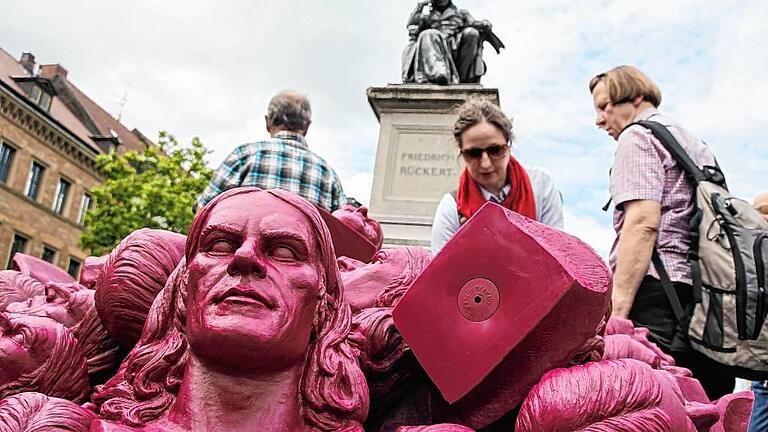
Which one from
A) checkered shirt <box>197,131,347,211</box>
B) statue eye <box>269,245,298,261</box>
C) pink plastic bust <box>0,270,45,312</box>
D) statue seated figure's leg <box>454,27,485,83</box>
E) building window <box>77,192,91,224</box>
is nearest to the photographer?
statue eye <box>269,245,298,261</box>

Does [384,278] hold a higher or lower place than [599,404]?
higher

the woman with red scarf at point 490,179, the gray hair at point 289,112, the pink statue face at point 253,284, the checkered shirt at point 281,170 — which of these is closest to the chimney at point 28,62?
the gray hair at point 289,112

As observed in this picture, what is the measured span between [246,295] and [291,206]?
118 mm

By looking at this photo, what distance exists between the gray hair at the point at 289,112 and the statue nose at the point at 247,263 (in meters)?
2.29

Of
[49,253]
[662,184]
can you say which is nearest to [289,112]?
[662,184]

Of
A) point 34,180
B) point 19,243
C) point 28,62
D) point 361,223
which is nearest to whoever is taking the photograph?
point 361,223

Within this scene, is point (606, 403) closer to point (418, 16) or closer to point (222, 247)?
point (222, 247)

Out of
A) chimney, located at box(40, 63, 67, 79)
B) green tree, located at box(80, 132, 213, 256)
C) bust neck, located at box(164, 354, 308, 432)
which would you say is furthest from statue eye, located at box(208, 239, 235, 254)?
chimney, located at box(40, 63, 67, 79)

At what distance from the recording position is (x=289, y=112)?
116 inches

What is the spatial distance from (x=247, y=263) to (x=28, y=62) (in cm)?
3001

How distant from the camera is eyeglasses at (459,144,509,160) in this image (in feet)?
6.22

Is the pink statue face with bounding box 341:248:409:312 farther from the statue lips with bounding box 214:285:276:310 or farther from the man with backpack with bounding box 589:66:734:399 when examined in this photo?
the man with backpack with bounding box 589:66:734:399

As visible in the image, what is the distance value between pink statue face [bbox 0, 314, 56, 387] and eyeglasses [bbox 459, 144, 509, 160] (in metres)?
1.31

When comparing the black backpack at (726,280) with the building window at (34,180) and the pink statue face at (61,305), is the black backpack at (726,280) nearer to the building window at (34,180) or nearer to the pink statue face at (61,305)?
the pink statue face at (61,305)
